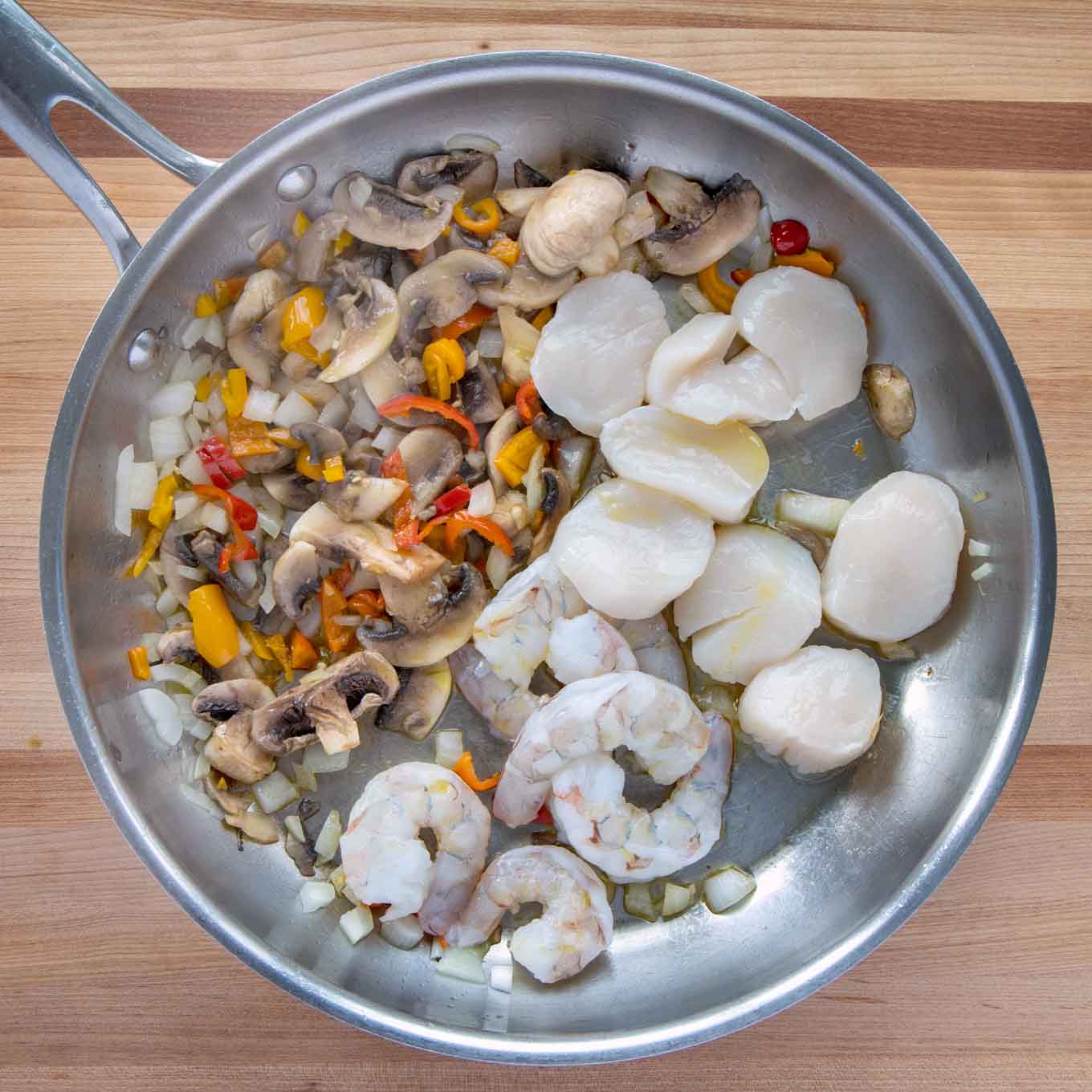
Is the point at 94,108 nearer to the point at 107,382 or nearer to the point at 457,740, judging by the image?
the point at 107,382

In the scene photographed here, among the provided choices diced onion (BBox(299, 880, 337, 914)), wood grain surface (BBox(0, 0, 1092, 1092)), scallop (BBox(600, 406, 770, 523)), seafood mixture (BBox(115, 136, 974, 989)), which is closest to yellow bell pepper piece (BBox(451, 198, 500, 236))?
seafood mixture (BBox(115, 136, 974, 989))

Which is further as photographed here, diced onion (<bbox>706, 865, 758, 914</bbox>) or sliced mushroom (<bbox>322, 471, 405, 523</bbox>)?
diced onion (<bbox>706, 865, 758, 914</bbox>)

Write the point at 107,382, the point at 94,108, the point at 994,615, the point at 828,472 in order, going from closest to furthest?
1. the point at 94,108
2. the point at 107,382
3. the point at 994,615
4. the point at 828,472

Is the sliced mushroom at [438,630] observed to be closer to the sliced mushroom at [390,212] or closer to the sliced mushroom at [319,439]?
the sliced mushroom at [319,439]

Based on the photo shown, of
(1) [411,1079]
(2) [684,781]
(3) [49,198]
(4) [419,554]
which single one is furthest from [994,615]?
(3) [49,198]

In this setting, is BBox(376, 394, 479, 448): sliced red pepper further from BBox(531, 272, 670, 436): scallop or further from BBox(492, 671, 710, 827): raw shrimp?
BBox(492, 671, 710, 827): raw shrimp

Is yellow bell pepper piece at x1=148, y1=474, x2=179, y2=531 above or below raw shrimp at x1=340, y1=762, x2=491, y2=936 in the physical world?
above
